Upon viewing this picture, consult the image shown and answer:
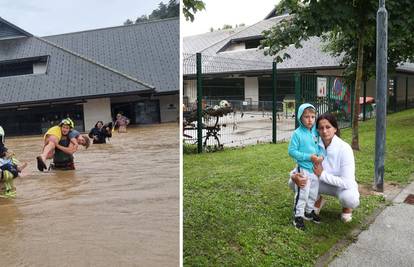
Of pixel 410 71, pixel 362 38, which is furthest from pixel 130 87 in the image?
pixel 410 71

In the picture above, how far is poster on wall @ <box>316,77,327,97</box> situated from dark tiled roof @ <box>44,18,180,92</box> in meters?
7.95

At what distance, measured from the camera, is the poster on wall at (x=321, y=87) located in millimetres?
9641

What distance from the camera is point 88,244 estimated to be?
6.33 feet

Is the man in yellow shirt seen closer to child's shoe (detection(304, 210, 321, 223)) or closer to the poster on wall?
child's shoe (detection(304, 210, 321, 223))

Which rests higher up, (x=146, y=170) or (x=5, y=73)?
(x=5, y=73)

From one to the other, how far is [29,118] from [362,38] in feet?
21.2

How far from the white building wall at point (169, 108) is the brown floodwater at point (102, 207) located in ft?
0.11

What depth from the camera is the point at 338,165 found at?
3.97m

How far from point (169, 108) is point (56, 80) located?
45 centimetres

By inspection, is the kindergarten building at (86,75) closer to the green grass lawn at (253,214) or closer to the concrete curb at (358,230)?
the green grass lawn at (253,214)

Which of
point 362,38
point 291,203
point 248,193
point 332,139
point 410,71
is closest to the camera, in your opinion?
point 332,139

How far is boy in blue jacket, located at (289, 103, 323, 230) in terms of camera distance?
3.80 metres

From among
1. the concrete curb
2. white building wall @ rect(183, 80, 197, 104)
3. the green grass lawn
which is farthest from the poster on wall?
the concrete curb

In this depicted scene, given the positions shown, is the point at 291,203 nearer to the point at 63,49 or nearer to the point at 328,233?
the point at 328,233
